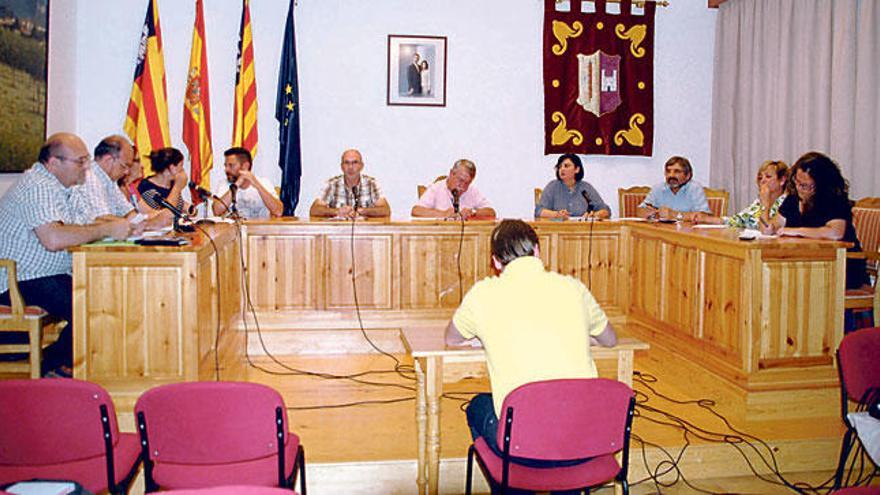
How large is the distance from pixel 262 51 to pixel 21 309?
3.87 m

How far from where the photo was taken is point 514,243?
A: 2.54m

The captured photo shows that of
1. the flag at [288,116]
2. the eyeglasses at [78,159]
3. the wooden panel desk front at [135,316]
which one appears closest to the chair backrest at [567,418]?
the wooden panel desk front at [135,316]

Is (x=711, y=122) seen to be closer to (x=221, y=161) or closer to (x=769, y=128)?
(x=769, y=128)

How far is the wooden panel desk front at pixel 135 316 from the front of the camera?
11.1ft

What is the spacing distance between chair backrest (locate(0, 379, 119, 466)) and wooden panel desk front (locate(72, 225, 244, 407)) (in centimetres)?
128

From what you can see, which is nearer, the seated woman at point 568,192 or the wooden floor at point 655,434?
the wooden floor at point 655,434

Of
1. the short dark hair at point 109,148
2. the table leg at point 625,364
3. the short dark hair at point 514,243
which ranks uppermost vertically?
the short dark hair at point 109,148

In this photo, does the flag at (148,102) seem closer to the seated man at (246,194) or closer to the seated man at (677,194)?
the seated man at (246,194)

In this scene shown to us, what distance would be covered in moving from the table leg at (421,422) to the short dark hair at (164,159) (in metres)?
3.34

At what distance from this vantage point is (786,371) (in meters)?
3.91

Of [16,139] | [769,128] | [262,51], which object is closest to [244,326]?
[16,139]

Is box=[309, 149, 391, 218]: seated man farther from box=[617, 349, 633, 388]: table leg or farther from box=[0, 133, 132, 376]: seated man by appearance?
box=[617, 349, 633, 388]: table leg

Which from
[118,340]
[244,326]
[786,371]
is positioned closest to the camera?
[118,340]

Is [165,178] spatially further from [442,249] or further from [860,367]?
[860,367]
